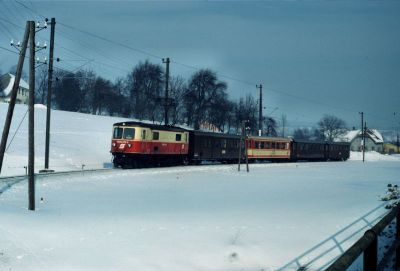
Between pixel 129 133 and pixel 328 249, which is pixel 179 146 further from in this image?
pixel 328 249

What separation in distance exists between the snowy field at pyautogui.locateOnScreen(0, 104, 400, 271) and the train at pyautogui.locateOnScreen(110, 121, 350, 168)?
618 centimetres

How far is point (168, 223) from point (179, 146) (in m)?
22.2

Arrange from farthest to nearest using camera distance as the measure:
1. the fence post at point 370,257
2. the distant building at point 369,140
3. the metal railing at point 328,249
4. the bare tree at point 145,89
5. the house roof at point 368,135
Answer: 1. the house roof at point 368,135
2. the distant building at point 369,140
3. the bare tree at point 145,89
4. the metal railing at point 328,249
5. the fence post at point 370,257

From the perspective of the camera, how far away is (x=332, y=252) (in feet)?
34.9

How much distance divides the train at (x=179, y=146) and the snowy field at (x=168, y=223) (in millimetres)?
6179

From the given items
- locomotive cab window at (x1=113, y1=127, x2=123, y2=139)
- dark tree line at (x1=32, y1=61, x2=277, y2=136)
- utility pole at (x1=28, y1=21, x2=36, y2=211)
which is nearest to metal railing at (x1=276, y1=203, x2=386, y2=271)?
utility pole at (x1=28, y1=21, x2=36, y2=211)

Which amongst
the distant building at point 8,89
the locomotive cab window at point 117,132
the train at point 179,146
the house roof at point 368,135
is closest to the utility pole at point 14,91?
the train at point 179,146

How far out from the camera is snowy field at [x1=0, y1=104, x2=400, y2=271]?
401 inches

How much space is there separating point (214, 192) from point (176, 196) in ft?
7.80

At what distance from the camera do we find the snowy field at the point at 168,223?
33.4 ft

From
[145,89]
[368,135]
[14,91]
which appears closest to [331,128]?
[368,135]

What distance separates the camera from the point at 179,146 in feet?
117

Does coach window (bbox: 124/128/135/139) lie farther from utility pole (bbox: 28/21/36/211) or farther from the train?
utility pole (bbox: 28/21/36/211)

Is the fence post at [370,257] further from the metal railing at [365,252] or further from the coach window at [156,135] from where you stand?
the coach window at [156,135]
